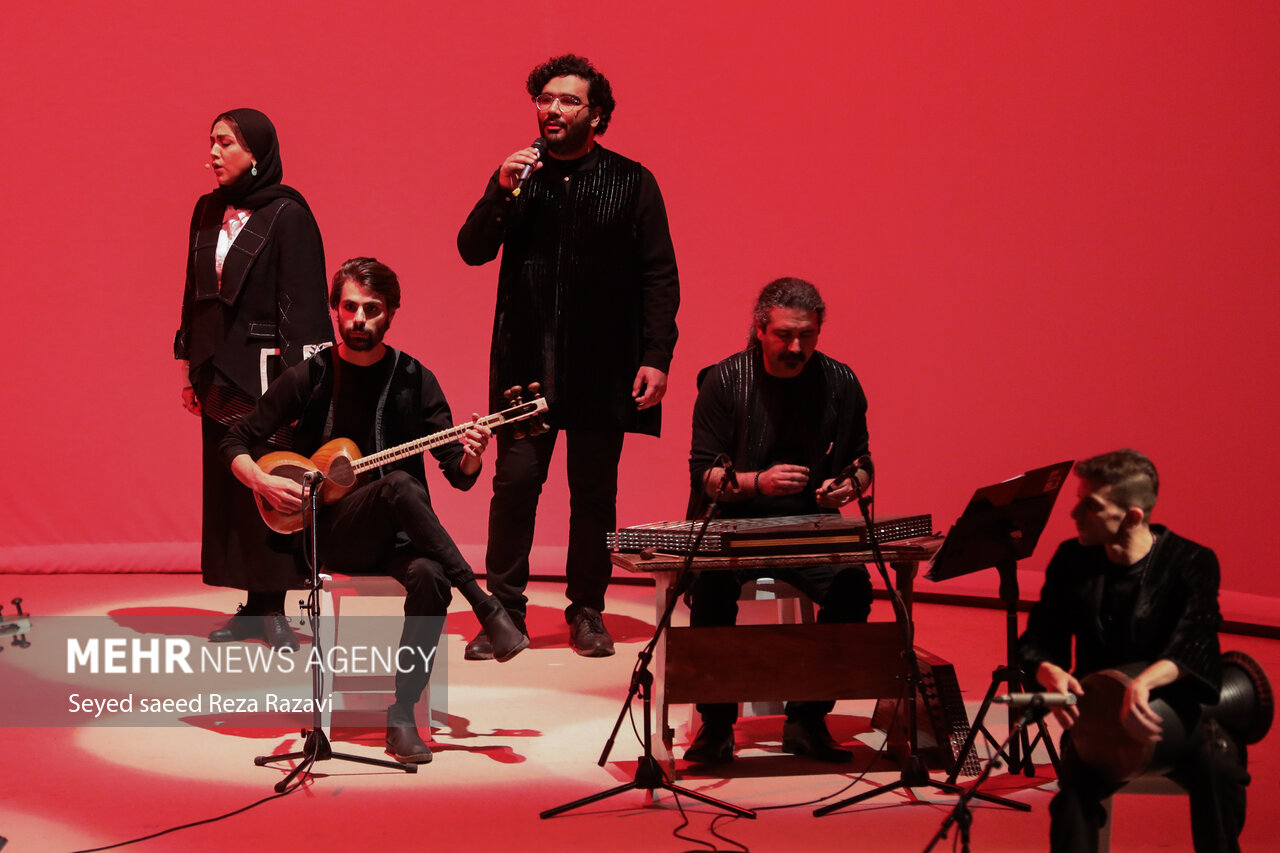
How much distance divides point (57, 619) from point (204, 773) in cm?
232

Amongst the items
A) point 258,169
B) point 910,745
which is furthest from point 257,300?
point 910,745

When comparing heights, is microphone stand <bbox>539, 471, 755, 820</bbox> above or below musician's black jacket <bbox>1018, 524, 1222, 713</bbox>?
below

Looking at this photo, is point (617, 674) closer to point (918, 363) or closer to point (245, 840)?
point (245, 840)

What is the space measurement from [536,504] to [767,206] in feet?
8.09

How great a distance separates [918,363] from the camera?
20.4 feet

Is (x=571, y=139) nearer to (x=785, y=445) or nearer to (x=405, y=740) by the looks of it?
(x=785, y=445)

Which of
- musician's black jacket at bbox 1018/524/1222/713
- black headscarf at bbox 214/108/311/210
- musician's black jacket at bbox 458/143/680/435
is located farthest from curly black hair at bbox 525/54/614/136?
musician's black jacket at bbox 1018/524/1222/713

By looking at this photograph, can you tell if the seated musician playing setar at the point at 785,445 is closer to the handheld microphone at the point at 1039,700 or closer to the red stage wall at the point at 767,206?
the handheld microphone at the point at 1039,700

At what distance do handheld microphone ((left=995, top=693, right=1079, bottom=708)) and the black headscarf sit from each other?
11.1 ft

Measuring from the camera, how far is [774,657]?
10.9 feet

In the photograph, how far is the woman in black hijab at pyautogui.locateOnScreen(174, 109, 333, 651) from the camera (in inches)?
180

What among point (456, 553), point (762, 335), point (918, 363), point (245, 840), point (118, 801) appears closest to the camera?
point (245, 840)

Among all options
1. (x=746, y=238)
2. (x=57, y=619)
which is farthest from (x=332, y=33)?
(x=57, y=619)

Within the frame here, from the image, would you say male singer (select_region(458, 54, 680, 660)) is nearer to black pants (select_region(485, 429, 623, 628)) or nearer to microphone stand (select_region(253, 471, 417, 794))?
black pants (select_region(485, 429, 623, 628))
